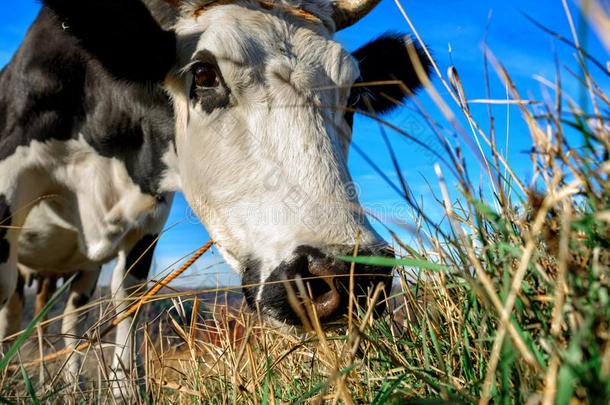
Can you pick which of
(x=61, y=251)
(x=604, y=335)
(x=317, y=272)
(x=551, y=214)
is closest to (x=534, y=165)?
(x=551, y=214)

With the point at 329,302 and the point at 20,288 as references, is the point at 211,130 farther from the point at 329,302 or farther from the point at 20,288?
the point at 20,288

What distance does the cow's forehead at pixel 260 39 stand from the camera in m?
3.12

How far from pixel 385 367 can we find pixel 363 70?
10.5 ft

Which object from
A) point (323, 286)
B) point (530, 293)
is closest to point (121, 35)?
point (323, 286)

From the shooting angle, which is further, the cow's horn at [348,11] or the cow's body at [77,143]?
the cow's horn at [348,11]

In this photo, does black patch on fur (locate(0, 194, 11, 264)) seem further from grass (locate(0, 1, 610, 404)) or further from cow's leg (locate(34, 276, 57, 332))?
grass (locate(0, 1, 610, 404))

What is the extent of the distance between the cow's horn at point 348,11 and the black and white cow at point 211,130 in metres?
0.01

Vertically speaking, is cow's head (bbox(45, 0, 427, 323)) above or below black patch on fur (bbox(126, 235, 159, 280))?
above

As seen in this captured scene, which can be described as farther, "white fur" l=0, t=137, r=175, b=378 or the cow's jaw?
"white fur" l=0, t=137, r=175, b=378

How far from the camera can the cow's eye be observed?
323 cm

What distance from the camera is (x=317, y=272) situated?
7.18ft

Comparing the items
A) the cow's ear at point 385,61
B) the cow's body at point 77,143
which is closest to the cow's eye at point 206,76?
the cow's body at point 77,143

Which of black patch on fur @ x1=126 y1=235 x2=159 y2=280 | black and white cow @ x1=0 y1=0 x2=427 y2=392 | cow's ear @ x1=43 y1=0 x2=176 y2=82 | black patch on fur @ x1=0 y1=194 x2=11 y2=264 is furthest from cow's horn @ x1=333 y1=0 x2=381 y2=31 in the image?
black patch on fur @ x1=0 y1=194 x2=11 y2=264

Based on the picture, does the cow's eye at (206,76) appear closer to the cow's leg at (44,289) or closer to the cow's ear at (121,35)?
the cow's ear at (121,35)
